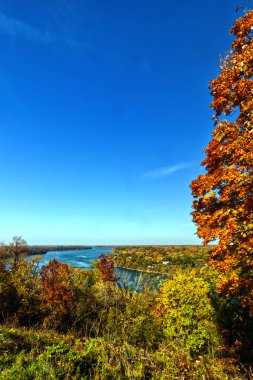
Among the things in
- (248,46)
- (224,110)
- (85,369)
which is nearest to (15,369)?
(85,369)

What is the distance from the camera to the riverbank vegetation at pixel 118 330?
6686 mm

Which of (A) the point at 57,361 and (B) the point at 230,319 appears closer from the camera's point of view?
(A) the point at 57,361

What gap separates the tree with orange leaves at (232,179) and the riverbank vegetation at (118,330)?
2.79m

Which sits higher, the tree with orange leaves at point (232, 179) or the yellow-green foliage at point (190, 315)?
the tree with orange leaves at point (232, 179)

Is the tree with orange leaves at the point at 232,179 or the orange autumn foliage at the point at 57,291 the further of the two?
the orange autumn foliage at the point at 57,291

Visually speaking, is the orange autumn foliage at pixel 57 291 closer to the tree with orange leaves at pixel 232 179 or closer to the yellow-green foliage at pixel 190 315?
the yellow-green foliage at pixel 190 315

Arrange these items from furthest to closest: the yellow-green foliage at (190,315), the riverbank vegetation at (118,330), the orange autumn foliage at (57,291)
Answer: the orange autumn foliage at (57,291) < the yellow-green foliage at (190,315) < the riverbank vegetation at (118,330)

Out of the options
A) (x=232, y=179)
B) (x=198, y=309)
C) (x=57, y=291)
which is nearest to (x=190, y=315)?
(x=198, y=309)

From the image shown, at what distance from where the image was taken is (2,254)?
30.8 metres

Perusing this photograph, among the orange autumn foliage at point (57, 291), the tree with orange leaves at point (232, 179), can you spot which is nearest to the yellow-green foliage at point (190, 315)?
the tree with orange leaves at point (232, 179)

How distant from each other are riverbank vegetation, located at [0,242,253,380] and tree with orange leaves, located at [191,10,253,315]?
110 inches

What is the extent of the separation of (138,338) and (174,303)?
2.81m

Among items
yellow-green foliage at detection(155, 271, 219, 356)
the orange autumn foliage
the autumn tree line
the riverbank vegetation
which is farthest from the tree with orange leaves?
the orange autumn foliage

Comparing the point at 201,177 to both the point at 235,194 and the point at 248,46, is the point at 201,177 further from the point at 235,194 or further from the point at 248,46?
the point at 248,46
